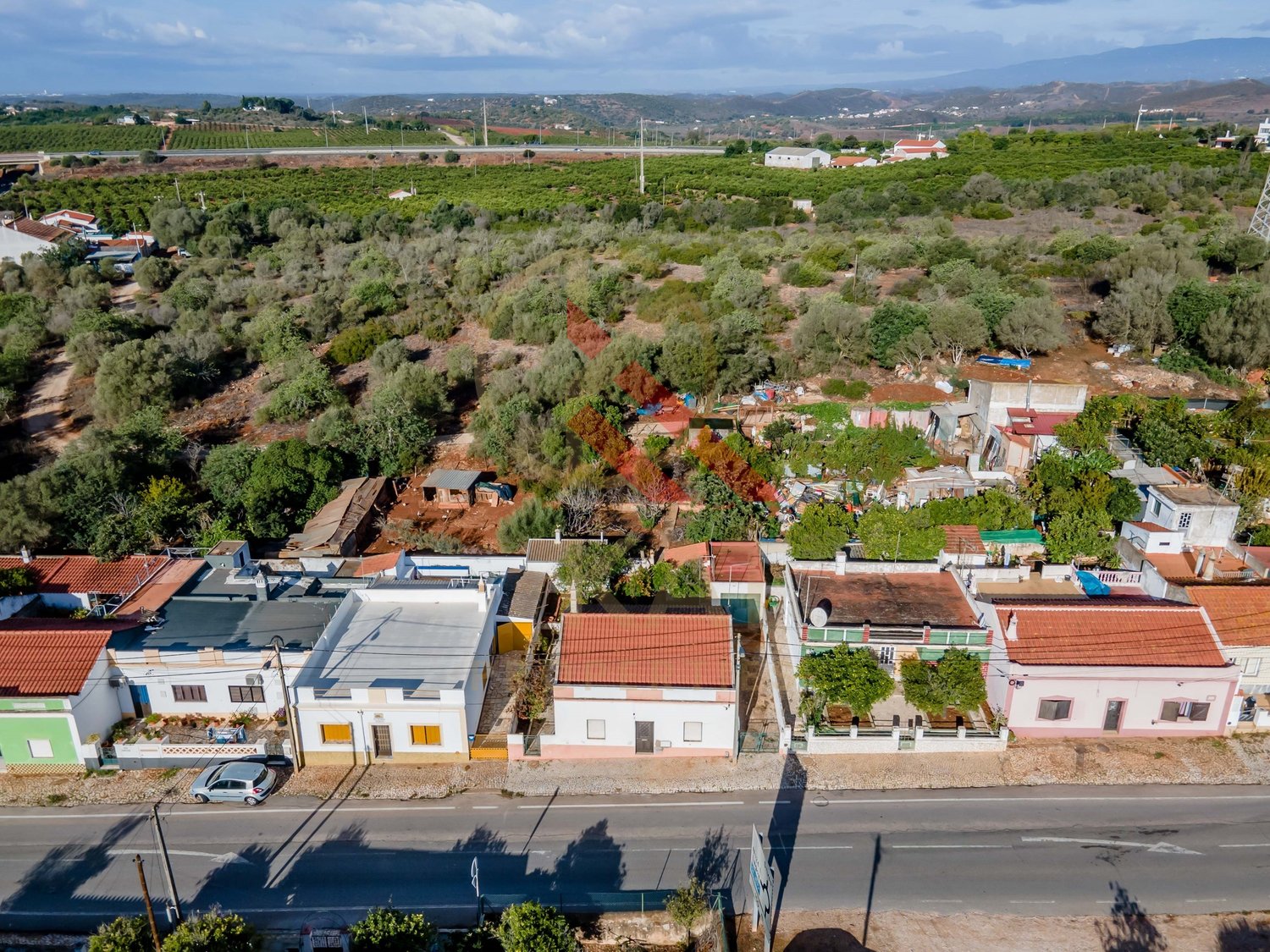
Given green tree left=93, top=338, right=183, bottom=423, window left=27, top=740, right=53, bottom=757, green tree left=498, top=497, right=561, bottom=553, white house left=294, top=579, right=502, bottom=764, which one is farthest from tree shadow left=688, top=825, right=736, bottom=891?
green tree left=93, top=338, right=183, bottom=423

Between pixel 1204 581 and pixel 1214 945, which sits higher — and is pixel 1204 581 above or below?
above

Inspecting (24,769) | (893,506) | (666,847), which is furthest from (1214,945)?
(24,769)

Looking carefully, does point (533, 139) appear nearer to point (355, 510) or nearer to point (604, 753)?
point (355, 510)

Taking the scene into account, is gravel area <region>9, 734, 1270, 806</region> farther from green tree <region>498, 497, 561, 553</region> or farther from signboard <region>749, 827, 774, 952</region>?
green tree <region>498, 497, 561, 553</region>

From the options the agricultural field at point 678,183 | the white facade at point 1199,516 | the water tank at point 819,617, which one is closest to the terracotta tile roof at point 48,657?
the water tank at point 819,617

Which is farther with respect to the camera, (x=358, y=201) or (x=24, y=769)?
(x=358, y=201)

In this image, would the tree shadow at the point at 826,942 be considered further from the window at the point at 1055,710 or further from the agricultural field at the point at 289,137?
the agricultural field at the point at 289,137
